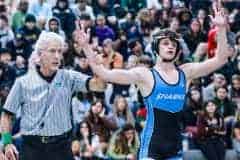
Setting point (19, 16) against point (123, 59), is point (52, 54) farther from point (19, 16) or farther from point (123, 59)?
point (19, 16)

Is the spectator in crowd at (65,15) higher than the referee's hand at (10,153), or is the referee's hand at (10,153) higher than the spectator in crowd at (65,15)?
the spectator in crowd at (65,15)

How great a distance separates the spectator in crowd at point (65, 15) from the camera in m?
17.7

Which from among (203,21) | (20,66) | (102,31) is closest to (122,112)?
(20,66)

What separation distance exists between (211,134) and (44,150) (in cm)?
484

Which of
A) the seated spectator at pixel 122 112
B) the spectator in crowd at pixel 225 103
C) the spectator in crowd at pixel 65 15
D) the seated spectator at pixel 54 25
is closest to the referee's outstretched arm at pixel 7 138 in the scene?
the seated spectator at pixel 122 112

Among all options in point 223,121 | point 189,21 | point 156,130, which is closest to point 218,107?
point 223,121

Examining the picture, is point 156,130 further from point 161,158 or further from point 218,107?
point 218,107

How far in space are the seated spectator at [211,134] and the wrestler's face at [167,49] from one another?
15.8 feet

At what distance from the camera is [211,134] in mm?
13188

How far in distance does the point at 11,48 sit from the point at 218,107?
4872 millimetres

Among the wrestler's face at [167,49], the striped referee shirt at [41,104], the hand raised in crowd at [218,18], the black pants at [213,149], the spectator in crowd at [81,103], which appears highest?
the hand raised in crowd at [218,18]

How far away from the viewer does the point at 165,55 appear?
845cm

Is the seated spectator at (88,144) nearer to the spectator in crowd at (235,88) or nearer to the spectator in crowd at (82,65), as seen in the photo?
the spectator in crowd at (82,65)

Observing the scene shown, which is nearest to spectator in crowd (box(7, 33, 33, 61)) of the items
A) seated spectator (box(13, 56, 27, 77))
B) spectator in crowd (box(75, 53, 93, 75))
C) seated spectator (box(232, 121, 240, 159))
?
seated spectator (box(13, 56, 27, 77))
